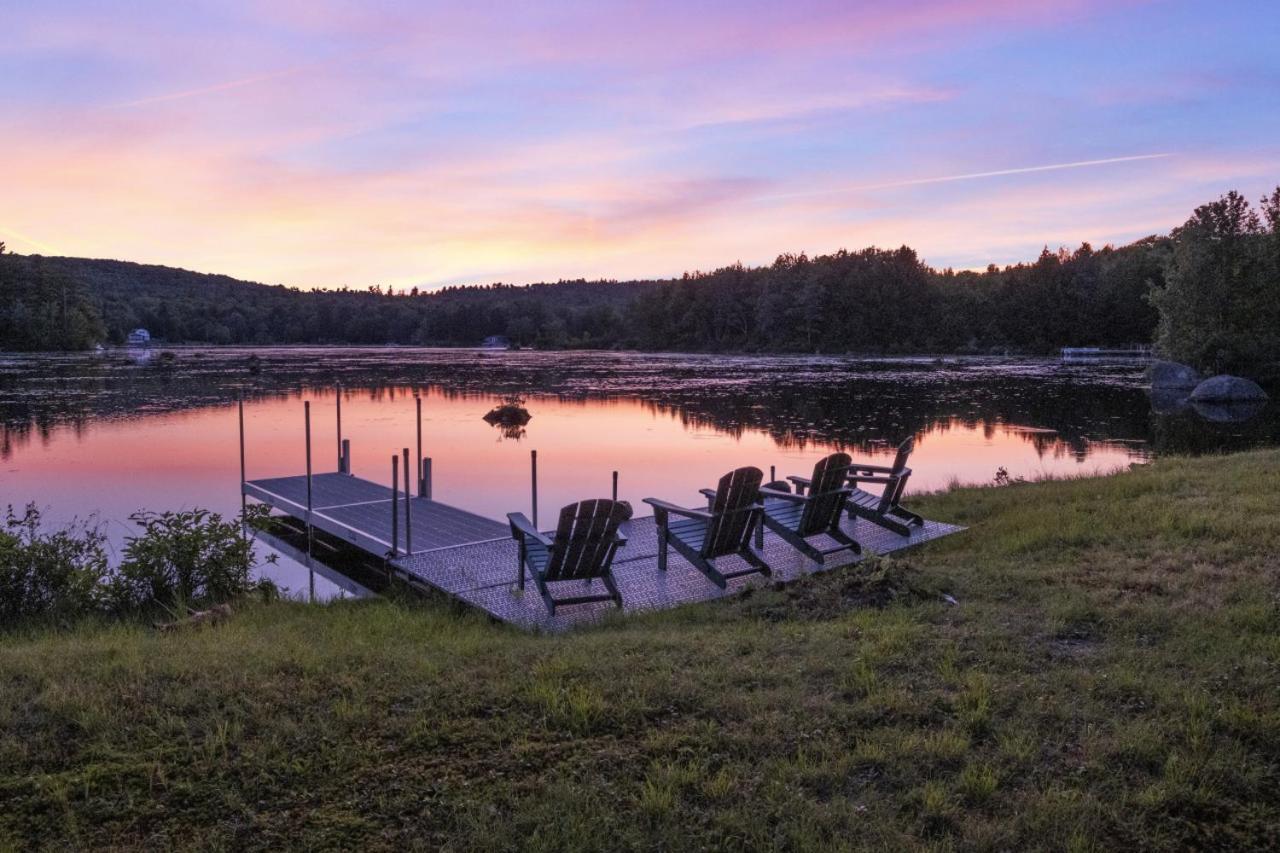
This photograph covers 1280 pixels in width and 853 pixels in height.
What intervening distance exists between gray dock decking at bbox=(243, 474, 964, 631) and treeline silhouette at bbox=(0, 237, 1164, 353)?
54229 mm

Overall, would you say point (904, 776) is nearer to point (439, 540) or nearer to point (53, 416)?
point (439, 540)

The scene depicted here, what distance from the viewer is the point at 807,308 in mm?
82812

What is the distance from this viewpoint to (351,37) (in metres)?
15.3

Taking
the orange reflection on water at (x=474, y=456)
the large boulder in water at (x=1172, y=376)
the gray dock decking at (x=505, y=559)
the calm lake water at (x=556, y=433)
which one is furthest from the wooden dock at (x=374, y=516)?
the large boulder in water at (x=1172, y=376)

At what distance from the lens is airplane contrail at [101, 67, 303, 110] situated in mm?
17859

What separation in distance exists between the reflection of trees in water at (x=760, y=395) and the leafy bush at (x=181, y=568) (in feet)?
38.7

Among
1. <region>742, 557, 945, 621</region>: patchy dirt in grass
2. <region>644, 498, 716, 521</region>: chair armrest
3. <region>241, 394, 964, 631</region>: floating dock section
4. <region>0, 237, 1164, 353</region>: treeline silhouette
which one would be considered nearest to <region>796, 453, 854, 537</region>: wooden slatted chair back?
<region>241, 394, 964, 631</region>: floating dock section

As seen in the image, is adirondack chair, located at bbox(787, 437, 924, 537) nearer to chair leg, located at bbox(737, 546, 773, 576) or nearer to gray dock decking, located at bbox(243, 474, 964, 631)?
gray dock decking, located at bbox(243, 474, 964, 631)

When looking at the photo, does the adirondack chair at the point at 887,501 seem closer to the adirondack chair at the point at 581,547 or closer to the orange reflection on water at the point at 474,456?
the adirondack chair at the point at 581,547

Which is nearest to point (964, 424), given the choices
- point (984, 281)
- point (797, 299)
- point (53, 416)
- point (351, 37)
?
point (351, 37)

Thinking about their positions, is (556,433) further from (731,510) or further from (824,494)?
(731,510)

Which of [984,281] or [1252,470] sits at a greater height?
[984,281]

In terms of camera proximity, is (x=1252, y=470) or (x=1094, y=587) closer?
(x=1094, y=587)

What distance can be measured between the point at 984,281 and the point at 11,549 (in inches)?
3932
